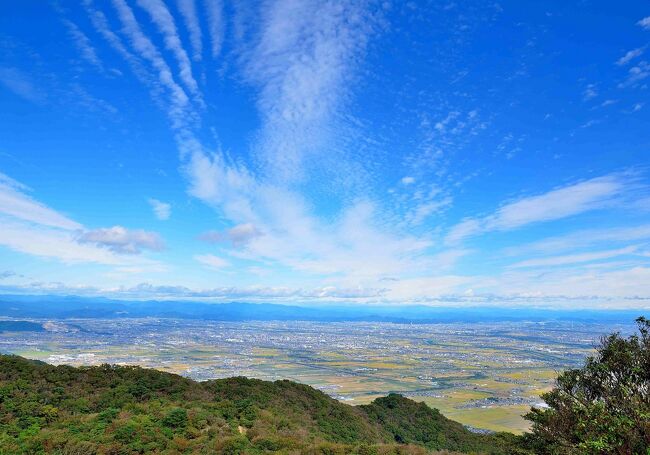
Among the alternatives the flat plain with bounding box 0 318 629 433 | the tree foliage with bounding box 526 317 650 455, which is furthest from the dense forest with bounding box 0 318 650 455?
the flat plain with bounding box 0 318 629 433

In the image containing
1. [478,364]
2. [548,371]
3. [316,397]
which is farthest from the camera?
[478,364]

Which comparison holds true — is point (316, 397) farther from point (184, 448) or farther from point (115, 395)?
point (184, 448)

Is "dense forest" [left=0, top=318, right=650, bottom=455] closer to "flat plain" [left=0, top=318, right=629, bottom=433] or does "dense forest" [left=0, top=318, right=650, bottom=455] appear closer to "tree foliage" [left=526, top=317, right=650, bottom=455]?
"tree foliage" [left=526, top=317, right=650, bottom=455]

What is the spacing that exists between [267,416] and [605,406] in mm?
21775

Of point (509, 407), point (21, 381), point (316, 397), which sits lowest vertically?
point (509, 407)

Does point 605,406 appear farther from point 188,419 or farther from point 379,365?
point 379,365

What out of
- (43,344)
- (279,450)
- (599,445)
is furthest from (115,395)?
(43,344)

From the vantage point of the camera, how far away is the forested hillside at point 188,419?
2208cm

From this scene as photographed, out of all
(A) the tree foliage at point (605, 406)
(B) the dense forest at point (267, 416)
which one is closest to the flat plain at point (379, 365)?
(B) the dense forest at point (267, 416)

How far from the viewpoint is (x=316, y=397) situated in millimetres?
42906

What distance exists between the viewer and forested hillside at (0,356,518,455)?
22.1 meters

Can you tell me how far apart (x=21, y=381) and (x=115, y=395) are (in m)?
7.16

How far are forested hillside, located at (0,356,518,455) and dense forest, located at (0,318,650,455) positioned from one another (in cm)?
9

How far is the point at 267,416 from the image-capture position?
1171 inches
